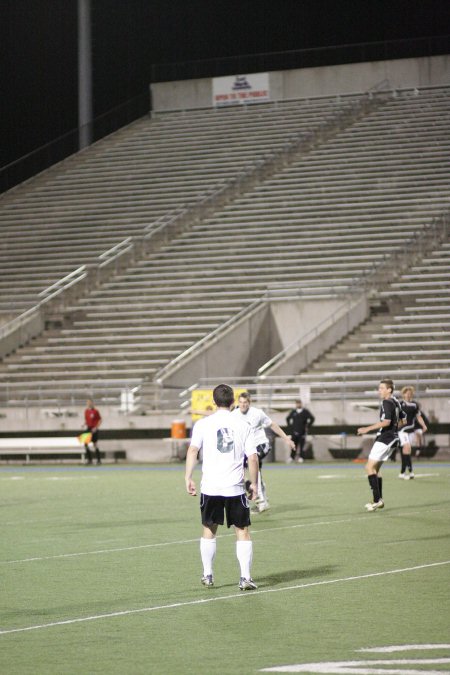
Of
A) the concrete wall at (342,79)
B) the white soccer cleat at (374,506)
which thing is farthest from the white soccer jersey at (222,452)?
the concrete wall at (342,79)

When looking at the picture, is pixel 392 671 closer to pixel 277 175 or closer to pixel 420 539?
pixel 420 539

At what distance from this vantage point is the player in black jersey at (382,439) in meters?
18.2

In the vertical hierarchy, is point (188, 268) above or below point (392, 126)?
below

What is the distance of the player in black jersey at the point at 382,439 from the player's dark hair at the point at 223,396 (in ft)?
24.5

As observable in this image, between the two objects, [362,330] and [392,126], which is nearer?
[362,330]

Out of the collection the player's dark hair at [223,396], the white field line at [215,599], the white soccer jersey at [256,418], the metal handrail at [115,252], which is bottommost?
the white field line at [215,599]

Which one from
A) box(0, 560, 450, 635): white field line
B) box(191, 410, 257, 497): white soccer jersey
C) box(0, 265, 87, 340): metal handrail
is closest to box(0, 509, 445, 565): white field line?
box(191, 410, 257, 497): white soccer jersey

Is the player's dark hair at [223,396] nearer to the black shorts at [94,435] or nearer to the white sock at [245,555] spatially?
the white sock at [245,555]

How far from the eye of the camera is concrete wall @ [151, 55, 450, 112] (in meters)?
53.3

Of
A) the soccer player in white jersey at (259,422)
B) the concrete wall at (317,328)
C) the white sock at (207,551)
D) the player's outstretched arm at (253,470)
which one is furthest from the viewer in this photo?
the concrete wall at (317,328)

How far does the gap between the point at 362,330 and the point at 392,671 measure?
3224 cm

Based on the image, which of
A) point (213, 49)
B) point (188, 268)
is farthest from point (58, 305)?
point (213, 49)

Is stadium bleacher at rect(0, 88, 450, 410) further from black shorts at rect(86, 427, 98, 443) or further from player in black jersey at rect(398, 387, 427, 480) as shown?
player in black jersey at rect(398, 387, 427, 480)

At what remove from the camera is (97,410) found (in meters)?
35.5
